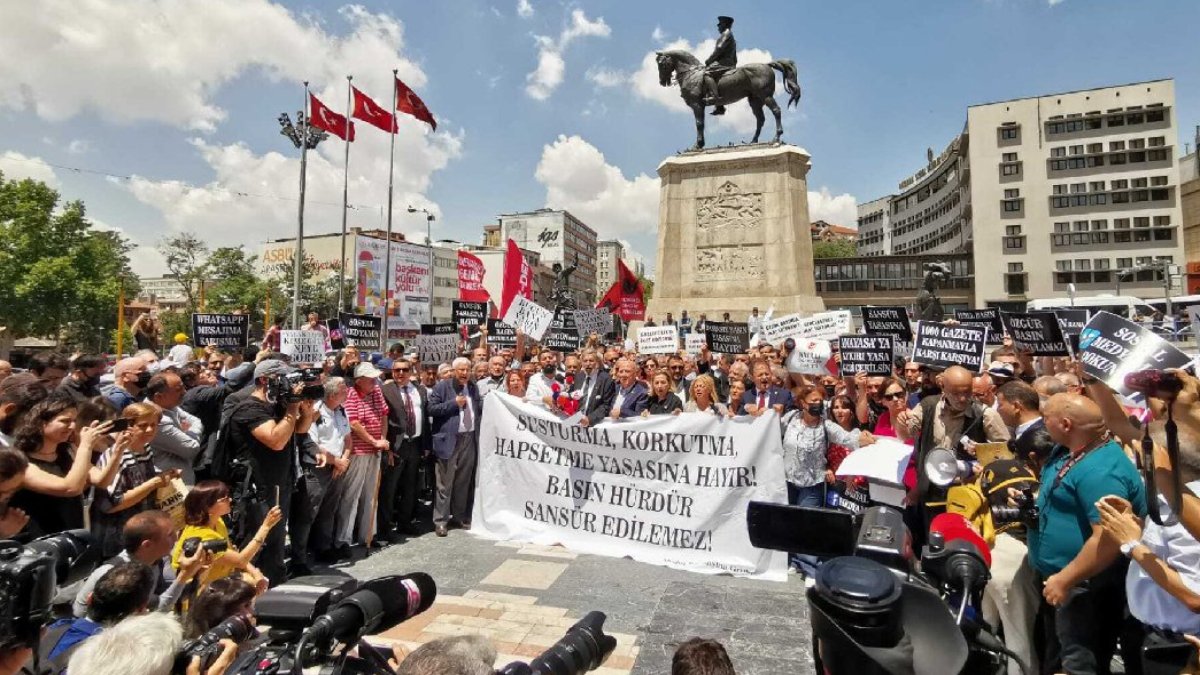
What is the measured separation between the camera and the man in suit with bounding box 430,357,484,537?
7.25 meters

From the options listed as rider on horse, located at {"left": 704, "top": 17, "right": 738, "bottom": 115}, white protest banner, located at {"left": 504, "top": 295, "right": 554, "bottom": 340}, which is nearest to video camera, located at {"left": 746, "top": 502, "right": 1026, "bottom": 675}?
white protest banner, located at {"left": 504, "top": 295, "right": 554, "bottom": 340}

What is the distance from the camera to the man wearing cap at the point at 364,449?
6.38 meters

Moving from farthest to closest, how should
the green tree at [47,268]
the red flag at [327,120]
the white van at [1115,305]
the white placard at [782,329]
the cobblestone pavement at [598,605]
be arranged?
the green tree at [47,268] < the white van at [1115,305] < the red flag at [327,120] < the white placard at [782,329] < the cobblestone pavement at [598,605]

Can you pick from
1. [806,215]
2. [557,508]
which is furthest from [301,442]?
[806,215]

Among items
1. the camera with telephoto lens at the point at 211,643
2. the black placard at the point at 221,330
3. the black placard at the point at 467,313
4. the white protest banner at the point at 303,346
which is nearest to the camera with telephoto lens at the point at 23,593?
the camera with telephoto lens at the point at 211,643

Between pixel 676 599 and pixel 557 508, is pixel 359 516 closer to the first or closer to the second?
pixel 557 508

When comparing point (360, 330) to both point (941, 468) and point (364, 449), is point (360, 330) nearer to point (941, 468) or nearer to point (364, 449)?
point (364, 449)

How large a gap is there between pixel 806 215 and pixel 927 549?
61.9 ft

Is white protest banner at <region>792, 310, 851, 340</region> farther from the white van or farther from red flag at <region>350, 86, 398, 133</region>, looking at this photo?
the white van

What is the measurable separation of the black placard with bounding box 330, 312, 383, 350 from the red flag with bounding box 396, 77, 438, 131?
16.2m

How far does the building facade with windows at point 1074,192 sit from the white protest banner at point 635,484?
52.1 metres

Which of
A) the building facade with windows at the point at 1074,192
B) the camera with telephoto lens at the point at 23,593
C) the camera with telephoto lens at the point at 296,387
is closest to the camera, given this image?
the camera with telephoto lens at the point at 23,593

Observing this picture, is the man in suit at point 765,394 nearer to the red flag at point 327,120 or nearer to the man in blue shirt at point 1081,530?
the man in blue shirt at point 1081,530

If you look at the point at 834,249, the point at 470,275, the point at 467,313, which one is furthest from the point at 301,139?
the point at 834,249
